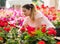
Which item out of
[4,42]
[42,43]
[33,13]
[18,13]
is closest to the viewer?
[42,43]

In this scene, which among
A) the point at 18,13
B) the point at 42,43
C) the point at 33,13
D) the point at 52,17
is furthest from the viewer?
the point at 18,13

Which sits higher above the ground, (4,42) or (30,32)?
(30,32)

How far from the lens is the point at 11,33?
2.19 meters

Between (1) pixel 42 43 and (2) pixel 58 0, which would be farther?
(2) pixel 58 0

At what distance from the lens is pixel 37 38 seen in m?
1.90

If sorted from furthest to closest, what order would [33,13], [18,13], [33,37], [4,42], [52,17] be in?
[18,13] < [52,17] < [33,13] < [4,42] < [33,37]

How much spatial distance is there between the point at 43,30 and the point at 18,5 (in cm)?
483

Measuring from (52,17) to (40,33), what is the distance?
2.19 meters

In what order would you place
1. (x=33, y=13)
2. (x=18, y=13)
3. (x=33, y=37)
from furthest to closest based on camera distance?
1. (x=18, y=13)
2. (x=33, y=13)
3. (x=33, y=37)

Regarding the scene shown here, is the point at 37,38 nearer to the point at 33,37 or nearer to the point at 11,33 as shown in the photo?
the point at 33,37

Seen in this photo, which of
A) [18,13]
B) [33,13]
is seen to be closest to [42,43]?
[33,13]

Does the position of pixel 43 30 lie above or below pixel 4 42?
above

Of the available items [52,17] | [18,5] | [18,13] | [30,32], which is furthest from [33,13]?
[18,5]

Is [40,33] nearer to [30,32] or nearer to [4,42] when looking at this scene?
[30,32]
